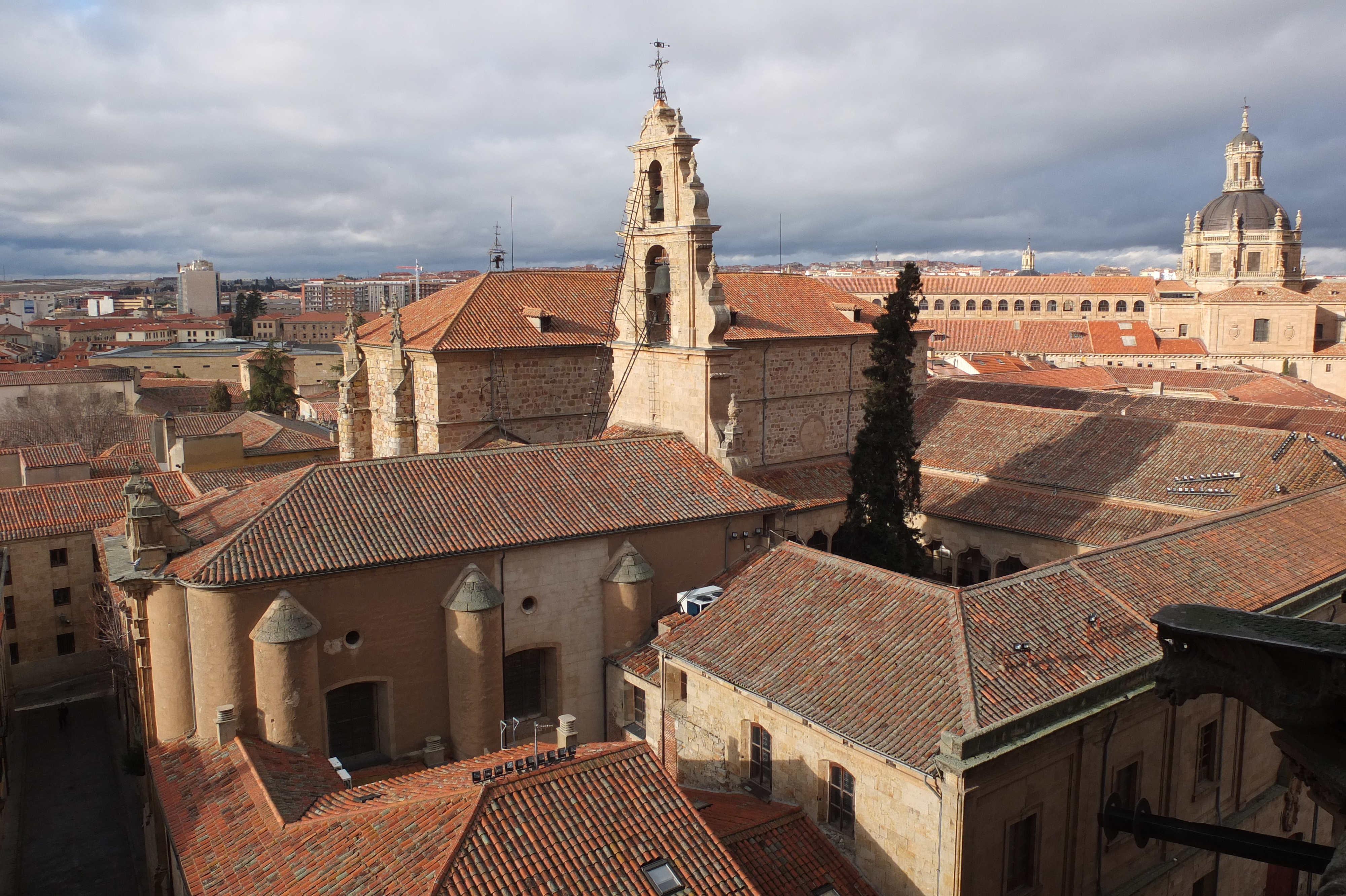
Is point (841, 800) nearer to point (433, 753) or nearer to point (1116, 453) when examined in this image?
point (433, 753)

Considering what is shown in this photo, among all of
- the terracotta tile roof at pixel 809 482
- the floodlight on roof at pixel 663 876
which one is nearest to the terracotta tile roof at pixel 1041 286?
the terracotta tile roof at pixel 809 482

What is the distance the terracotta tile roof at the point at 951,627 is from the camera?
1519 cm

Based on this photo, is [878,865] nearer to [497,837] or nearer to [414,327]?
[497,837]

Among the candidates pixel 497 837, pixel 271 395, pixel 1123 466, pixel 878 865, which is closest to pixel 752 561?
pixel 878 865

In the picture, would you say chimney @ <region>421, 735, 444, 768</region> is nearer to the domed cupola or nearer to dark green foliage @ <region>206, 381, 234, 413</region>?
dark green foliage @ <region>206, 381, 234, 413</region>

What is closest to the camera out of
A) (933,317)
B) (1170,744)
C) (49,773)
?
(1170,744)

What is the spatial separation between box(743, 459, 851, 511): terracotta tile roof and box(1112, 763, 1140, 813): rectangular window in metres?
10.5

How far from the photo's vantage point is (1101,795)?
53.5ft

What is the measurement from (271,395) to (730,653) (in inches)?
2165

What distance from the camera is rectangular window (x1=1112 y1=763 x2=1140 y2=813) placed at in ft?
55.5

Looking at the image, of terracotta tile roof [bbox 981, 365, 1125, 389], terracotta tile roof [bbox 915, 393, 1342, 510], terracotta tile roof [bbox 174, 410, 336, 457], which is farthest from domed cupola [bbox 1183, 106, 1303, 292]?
terracotta tile roof [bbox 174, 410, 336, 457]

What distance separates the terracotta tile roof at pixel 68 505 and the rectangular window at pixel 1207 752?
89.6 ft

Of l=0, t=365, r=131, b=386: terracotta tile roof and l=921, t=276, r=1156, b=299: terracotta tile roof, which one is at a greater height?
l=921, t=276, r=1156, b=299: terracotta tile roof

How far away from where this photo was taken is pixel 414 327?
29.6 metres
